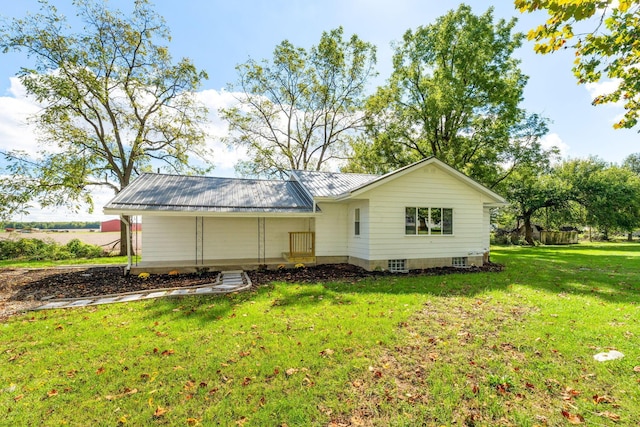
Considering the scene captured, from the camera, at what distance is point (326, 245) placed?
13703 millimetres

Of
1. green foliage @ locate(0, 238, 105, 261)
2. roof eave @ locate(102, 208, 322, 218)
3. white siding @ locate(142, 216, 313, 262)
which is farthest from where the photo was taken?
green foliage @ locate(0, 238, 105, 261)

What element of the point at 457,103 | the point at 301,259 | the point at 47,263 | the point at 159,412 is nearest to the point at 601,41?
the point at 159,412

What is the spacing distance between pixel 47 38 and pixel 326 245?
19246mm

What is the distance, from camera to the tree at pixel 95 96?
17234mm

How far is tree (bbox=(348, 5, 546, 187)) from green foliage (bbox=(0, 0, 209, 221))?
46.3ft

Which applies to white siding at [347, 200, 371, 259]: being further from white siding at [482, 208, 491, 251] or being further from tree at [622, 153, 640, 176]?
tree at [622, 153, 640, 176]

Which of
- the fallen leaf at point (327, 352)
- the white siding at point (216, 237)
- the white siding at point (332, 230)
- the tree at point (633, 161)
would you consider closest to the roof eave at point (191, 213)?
the white siding at point (332, 230)

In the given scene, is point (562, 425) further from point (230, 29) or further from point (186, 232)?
point (230, 29)

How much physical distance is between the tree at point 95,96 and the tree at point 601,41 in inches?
842

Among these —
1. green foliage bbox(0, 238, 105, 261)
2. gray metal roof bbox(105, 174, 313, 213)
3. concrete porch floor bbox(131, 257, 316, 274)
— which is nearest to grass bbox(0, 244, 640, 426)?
concrete porch floor bbox(131, 257, 316, 274)

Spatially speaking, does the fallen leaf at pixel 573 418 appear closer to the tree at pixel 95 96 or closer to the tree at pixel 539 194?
the tree at pixel 95 96

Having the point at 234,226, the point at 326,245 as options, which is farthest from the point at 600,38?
the point at 234,226

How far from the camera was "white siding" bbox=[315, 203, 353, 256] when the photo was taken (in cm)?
1363

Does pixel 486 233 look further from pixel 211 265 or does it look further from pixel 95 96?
pixel 95 96
